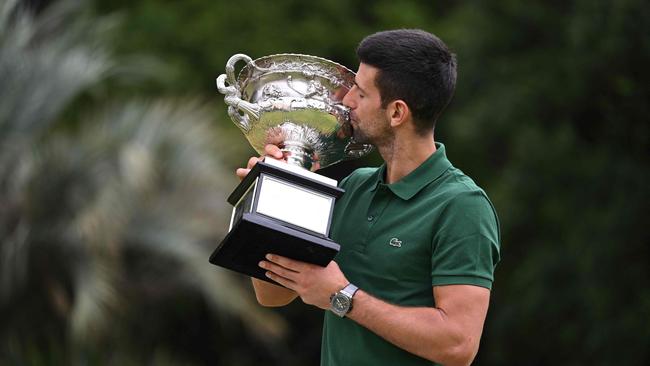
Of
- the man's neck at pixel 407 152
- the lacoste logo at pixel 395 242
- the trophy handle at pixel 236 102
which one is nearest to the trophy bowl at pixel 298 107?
the trophy handle at pixel 236 102

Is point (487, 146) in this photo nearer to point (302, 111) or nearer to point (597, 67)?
point (597, 67)

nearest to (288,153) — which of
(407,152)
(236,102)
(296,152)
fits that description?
(296,152)

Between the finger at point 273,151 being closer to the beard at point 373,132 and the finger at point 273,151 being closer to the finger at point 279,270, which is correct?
the beard at point 373,132

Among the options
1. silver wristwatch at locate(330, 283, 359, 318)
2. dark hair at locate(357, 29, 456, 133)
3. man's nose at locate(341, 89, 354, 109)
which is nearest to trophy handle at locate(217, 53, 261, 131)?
man's nose at locate(341, 89, 354, 109)

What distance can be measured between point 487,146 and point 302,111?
8546mm

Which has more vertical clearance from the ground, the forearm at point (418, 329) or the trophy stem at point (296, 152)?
the trophy stem at point (296, 152)

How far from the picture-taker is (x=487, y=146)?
37.5ft

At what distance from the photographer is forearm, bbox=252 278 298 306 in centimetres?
319

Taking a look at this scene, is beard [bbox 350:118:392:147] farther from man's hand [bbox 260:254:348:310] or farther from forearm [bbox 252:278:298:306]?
forearm [bbox 252:278:298:306]

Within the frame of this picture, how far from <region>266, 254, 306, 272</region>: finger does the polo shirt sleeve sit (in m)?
0.31

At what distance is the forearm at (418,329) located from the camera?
9.00 feet

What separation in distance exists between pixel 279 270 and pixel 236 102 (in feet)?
1.68

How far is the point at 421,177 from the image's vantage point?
9.77 feet

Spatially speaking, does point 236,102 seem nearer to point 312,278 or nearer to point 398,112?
point 398,112
